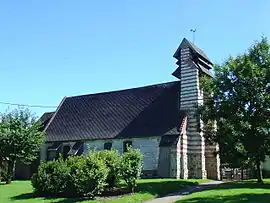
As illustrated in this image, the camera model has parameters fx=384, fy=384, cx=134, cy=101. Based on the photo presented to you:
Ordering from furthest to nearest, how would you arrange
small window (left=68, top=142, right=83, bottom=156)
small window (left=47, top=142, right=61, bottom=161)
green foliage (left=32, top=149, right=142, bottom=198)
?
small window (left=47, top=142, right=61, bottom=161) < small window (left=68, top=142, right=83, bottom=156) < green foliage (left=32, top=149, right=142, bottom=198)

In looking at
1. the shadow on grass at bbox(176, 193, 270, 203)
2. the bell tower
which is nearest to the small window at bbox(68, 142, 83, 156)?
the bell tower

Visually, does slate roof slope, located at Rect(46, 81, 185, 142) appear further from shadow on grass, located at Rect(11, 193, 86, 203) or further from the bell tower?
shadow on grass, located at Rect(11, 193, 86, 203)

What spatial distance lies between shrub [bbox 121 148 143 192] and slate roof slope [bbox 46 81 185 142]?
13.2m

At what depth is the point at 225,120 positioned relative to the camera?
27.6 m

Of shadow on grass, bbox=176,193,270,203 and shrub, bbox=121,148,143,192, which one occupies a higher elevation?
shrub, bbox=121,148,143,192

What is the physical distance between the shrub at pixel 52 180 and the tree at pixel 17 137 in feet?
37.6

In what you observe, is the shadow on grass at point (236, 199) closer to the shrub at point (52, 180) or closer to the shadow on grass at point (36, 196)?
the shadow on grass at point (36, 196)

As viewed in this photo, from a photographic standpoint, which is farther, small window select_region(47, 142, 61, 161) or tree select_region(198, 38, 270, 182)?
small window select_region(47, 142, 61, 161)

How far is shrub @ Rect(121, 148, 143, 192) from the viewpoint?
22.2 metres

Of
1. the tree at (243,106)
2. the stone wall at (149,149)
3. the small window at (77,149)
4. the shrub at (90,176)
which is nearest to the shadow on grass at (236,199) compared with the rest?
the shrub at (90,176)

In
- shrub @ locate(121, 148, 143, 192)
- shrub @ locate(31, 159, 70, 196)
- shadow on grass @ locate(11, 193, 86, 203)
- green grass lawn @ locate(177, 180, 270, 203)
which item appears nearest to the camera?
green grass lawn @ locate(177, 180, 270, 203)

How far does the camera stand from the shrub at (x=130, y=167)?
2217cm

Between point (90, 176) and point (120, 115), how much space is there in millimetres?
21544

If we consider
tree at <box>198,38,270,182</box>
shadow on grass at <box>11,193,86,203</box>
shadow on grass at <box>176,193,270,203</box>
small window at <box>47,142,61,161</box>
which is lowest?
shadow on grass at <box>11,193,86,203</box>
